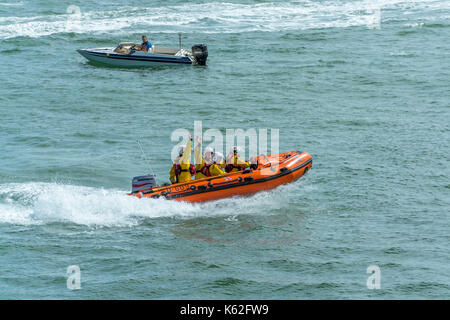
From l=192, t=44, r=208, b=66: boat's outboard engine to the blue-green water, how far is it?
0.44m

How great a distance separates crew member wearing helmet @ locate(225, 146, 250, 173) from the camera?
16922 mm

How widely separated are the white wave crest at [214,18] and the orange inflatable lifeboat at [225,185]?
19.5 meters

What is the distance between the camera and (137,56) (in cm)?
3036

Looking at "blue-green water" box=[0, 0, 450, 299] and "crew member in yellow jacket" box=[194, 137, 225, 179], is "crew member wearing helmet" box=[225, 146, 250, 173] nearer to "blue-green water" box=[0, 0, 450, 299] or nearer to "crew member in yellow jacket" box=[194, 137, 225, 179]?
"crew member in yellow jacket" box=[194, 137, 225, 179]

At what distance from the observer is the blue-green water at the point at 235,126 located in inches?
535

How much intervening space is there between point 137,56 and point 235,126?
359 inches

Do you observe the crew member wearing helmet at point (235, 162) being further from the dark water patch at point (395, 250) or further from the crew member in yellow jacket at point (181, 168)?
the dark water patch at point (395, 250)

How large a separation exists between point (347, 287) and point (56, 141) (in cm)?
1184

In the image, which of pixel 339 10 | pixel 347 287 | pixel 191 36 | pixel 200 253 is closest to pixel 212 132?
pixel 200 253

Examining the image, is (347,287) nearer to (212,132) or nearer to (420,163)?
(420,163)

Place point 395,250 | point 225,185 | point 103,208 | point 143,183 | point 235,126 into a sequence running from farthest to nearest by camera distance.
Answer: point 235,126 → point 143,183 → point 225,185 → point 103,208 → point 395,250

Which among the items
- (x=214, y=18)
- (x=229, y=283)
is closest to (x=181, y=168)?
(x=229, y=283)

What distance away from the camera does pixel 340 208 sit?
16.8m

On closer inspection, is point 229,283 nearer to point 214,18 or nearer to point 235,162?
point 235,162
